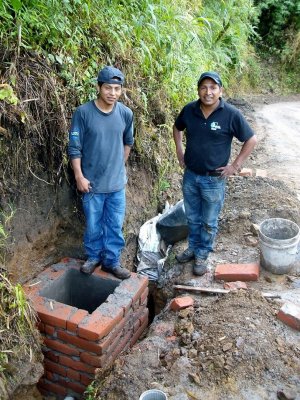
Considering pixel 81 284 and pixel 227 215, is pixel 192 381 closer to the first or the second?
pixel 81 284

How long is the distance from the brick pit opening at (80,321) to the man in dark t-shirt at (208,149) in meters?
0.86

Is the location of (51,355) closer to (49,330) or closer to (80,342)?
(49,330)

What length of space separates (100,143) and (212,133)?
1016 millimetres

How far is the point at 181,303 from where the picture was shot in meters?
3.71

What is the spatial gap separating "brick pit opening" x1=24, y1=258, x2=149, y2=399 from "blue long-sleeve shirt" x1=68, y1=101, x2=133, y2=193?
93 cm

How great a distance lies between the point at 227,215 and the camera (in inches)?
198

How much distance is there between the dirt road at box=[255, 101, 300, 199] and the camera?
6.87 meters

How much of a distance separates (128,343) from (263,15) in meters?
15.3

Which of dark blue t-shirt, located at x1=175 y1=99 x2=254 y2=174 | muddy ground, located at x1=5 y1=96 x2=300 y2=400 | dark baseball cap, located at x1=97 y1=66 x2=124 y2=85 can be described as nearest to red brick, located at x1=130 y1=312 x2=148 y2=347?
muddy ground, located at x1=5 y1=96 x2=300 y2=400

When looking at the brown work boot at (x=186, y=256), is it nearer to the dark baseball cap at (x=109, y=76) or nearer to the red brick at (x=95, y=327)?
the red brick at (x=95, y=327)

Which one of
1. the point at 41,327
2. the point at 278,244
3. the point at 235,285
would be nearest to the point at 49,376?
the point at 41,327

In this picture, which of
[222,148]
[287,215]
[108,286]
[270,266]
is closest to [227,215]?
[287,215]

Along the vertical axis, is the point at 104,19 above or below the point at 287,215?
above

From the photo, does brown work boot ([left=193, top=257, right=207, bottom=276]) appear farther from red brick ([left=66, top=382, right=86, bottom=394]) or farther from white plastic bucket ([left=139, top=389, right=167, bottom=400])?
white plastic bucket ([left=139, top=389, right=167, bottom=400])
